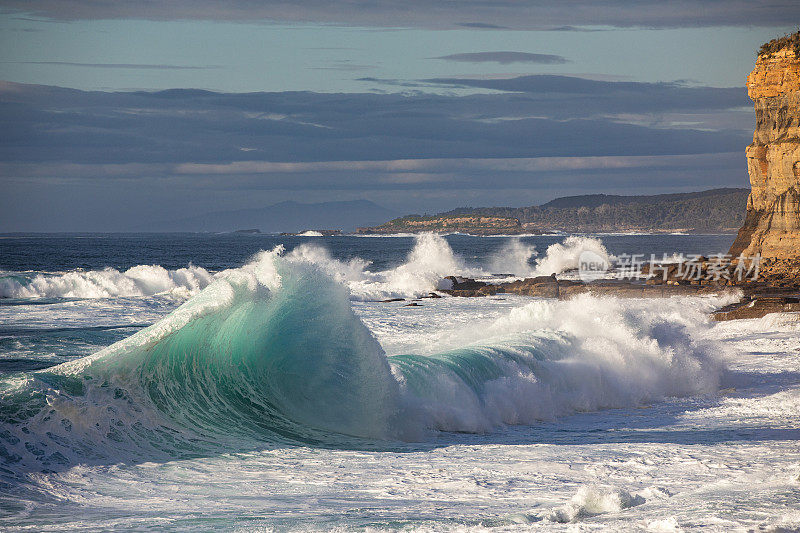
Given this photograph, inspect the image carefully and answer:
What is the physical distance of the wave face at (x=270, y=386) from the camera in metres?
7.55

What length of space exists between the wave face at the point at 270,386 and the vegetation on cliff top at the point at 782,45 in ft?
92.6

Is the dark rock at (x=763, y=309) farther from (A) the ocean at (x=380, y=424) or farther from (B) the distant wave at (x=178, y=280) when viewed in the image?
(B) the distant wave at (x=178, y=280)

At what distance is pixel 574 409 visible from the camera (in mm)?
11273

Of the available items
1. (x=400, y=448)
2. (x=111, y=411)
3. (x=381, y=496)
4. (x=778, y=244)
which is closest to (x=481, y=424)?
(x=400, y=448)

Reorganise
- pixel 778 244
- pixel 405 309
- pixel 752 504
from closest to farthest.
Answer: pixel 752 504 → pixel 405 309 → pixel 778 244

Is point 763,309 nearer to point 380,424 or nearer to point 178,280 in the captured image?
point 380,424

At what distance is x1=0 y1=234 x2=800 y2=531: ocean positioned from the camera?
5.76m

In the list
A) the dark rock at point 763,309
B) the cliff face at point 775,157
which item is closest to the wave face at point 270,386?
the dark rock at point 763,309

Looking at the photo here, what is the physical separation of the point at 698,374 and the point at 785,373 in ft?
5.19

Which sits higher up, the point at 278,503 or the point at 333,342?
the point at 333,342

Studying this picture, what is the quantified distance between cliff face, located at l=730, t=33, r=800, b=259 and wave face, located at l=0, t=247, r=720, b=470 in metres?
24.2

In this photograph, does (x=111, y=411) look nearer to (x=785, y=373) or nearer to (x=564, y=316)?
(x=564, y=316)

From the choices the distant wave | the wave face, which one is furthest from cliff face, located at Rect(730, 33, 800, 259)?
the wave face

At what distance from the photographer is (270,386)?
9898mm
